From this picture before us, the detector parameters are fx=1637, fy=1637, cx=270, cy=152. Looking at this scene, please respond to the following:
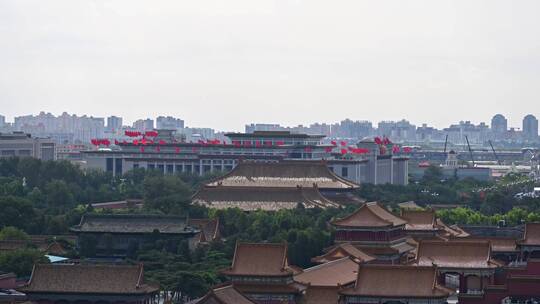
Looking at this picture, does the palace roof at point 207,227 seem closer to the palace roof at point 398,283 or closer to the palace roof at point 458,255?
the palace roof at point 458,255

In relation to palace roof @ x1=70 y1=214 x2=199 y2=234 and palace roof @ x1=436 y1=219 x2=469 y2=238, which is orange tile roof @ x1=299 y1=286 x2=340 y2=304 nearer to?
palace roof @ x1=70 y1=214 x2=199 y2=234

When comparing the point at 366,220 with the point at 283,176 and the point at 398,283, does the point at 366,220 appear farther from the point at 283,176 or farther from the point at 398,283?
the point at 283,176

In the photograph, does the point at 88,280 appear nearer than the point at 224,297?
No

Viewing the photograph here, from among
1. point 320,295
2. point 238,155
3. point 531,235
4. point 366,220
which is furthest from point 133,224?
point 238,155

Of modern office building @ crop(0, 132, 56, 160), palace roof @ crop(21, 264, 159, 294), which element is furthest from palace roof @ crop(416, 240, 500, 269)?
modern office building @ crop(0, 132, 56, 160)

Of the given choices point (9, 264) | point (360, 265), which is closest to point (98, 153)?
point (9, 264)

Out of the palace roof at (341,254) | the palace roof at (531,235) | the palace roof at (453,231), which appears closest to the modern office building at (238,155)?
the palace roof at (453,231)
